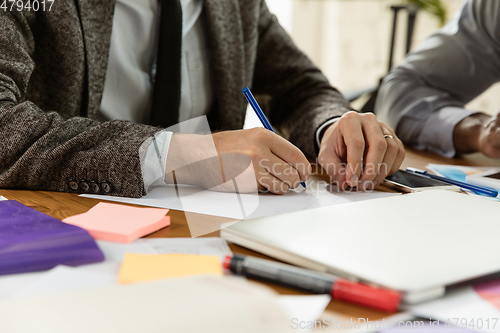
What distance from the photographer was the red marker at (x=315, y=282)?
28cm

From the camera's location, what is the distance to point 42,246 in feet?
1.14

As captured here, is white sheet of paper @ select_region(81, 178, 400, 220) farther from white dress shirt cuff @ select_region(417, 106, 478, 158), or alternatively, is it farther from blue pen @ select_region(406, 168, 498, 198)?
white dress shirt cuff @ select_region(417, 106, 478, 158)

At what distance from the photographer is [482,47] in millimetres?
1165

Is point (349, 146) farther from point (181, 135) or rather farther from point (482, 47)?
point (482, 47)

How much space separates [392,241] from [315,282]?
91 mm

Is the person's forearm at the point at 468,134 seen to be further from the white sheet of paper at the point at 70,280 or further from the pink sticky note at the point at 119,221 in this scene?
the white sheet of paper at the point at 70,280

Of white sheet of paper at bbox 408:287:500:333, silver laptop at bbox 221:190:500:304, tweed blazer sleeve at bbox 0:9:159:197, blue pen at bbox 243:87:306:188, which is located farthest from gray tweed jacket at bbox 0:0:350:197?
white sheet of paper at bbox 408:287:500:333

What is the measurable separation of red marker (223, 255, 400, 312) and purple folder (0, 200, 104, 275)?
0.12 m

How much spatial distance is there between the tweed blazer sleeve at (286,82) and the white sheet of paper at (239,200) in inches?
13.0

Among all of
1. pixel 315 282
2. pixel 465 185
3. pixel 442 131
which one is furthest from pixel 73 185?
pixel 442 131

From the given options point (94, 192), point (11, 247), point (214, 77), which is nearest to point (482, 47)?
point (214, 77)

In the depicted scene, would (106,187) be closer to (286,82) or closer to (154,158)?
(154,158)

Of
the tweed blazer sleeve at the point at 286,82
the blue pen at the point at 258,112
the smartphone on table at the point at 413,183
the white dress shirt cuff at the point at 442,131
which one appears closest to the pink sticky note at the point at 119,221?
the blue pen at the point at 258,112

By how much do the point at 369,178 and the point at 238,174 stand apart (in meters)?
0.19
